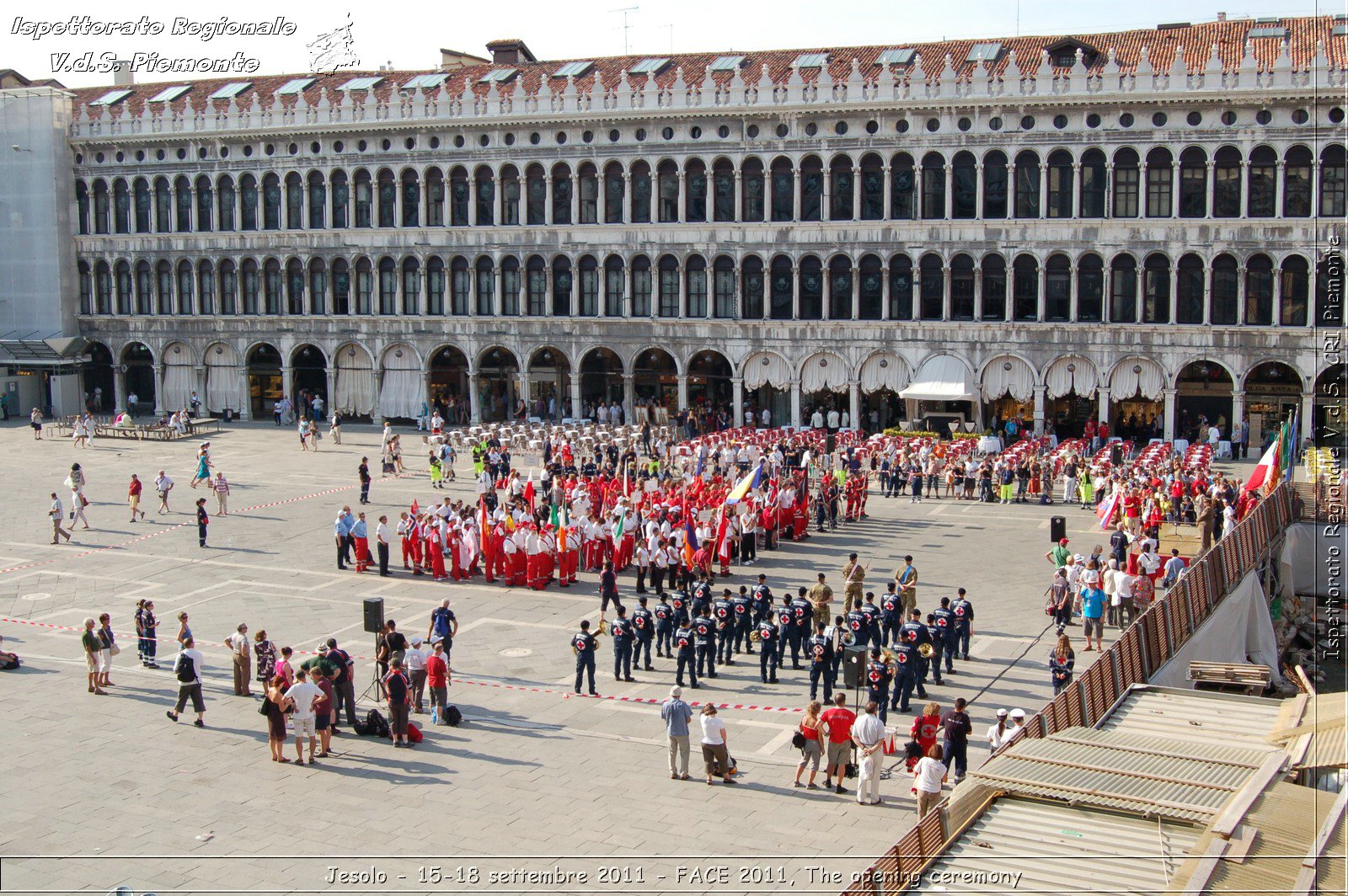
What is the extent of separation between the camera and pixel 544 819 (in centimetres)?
1666

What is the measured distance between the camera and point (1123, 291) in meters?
52.3

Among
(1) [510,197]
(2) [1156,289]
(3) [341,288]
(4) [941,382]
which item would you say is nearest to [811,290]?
(4) [941,382]

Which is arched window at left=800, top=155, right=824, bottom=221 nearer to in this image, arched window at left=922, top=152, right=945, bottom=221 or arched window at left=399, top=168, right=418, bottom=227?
arched window at left=922, top=152, right=945, bottom=221

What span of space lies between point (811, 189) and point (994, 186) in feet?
24.6

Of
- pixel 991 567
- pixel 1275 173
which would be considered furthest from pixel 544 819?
pixel 1275 173

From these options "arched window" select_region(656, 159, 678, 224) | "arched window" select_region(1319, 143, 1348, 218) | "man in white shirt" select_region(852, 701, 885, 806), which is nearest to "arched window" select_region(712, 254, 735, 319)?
"arched window" select_region(656, 159, 678, 224)

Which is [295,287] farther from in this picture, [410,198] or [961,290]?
[961,290]

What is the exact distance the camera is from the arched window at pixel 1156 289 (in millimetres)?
51500

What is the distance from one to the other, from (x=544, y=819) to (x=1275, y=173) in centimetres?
4329

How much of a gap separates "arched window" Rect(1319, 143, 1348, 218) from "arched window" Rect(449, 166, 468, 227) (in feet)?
115

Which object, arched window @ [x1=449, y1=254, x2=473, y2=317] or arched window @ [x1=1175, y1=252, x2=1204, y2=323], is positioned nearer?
arched window @ [x1=1175, y1=252, x2=1204, y2=323]

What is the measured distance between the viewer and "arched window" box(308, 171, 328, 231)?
63.8 meters

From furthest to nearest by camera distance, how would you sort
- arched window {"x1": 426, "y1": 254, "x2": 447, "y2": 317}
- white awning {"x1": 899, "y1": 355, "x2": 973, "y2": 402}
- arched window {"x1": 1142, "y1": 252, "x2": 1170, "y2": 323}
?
arched window {"x1": 426, "y1": 254, "x2": 447, "y2": 317}, white awning {"x1": 899, "y1": 355, "x2": 973, "y2": 402}, arched window {"x1": 1142, "y1": 252, "x2": 1170, "y2": 323}

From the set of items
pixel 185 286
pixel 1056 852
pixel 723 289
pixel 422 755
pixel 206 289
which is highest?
pixel 185 286
